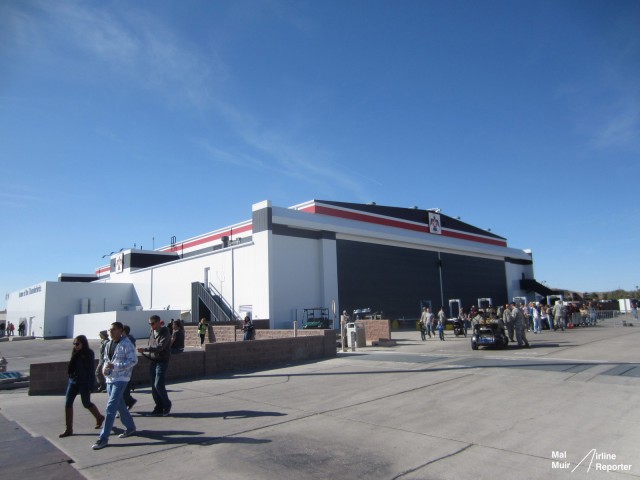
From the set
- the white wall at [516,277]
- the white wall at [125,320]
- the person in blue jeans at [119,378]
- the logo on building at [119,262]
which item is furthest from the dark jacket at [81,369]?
the white wall at [516,277]

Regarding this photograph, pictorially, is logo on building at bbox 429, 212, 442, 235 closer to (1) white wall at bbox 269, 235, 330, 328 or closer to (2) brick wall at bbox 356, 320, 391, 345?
(1) white wall at bbox 269, 235, 330, 328

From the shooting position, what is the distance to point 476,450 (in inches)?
240

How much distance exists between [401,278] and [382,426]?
1389 inches

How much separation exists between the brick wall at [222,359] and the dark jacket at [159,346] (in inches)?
172

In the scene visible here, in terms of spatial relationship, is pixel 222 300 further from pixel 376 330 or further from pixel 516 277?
pixel 516 277

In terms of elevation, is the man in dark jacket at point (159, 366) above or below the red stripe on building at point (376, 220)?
below

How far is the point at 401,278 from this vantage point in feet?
138

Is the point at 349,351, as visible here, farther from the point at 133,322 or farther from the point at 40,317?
the point at 40,317

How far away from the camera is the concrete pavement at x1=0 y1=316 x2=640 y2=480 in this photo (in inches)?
220

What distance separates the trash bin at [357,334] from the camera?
2108 centimetres

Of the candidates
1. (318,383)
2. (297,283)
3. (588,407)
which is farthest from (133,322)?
(588,407)

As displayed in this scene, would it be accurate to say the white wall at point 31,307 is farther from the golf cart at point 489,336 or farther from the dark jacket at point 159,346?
the dark jacket at point 159,346

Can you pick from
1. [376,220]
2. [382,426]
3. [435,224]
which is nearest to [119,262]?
[376,220]

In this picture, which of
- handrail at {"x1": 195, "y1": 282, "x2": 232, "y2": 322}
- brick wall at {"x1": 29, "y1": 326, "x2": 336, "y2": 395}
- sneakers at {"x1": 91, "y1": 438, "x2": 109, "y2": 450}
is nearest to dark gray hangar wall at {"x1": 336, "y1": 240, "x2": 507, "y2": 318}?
handrail at {"x1": 195, "y1": 282, "x2": 232, "y2": 322}
